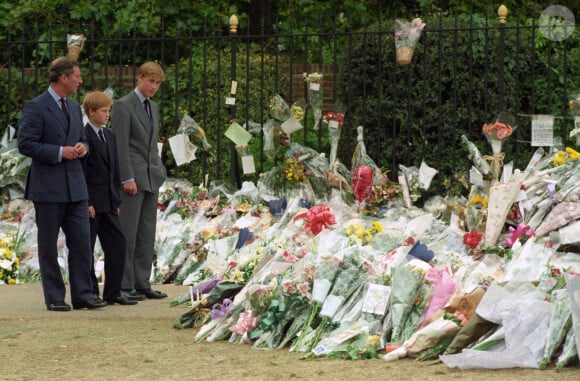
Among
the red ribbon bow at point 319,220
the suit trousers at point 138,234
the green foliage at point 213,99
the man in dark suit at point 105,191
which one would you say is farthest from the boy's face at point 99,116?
the green foliage at point 213,99

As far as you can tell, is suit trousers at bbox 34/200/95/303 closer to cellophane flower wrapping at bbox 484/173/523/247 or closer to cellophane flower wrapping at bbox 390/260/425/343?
cellophane flower wrapping at bbox 390/260/425/343

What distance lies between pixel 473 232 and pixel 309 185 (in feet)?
7.42

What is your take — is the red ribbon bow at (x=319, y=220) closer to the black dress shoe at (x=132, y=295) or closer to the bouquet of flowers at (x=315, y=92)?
the black dress shoe at (x=132, y=295)

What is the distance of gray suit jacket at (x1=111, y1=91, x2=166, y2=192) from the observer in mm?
7844

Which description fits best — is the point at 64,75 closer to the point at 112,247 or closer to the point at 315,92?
the point at 112,247

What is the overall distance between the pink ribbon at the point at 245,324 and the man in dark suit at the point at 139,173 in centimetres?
158

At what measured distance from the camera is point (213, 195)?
10719 mm

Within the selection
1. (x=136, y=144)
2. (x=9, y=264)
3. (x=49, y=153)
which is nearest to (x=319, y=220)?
(x=136, y=144)

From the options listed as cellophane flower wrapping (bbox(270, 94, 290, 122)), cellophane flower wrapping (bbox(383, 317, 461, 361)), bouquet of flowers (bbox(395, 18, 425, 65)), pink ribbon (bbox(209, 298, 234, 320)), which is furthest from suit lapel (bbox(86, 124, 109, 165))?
bouquet of flowers (bbox(395, 18, 425, 65))

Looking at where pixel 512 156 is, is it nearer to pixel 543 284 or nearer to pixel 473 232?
pixel 473 232

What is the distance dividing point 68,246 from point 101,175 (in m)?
0.51

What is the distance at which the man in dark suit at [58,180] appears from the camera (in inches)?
289

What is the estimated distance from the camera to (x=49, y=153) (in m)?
7.29

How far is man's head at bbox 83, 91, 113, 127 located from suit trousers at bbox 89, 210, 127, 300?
60 centimetres
